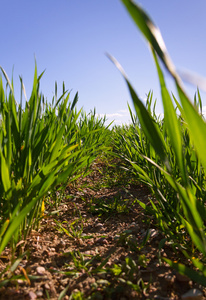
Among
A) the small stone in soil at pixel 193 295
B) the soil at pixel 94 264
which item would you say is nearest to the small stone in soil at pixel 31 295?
the soil at pixel 94 264

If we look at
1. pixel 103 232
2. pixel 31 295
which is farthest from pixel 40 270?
pixel 103 232

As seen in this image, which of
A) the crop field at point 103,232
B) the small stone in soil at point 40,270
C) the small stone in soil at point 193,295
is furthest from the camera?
the small stone in soil at point 40,270

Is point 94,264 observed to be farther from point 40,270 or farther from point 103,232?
point 103,232

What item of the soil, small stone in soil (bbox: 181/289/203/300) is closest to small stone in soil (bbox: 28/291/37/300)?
the soil

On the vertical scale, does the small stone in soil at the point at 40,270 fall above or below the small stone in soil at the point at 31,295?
above

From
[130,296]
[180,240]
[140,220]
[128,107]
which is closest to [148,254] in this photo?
[180,240]

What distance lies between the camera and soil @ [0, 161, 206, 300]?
28.0 inches

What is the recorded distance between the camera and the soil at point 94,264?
0.71m

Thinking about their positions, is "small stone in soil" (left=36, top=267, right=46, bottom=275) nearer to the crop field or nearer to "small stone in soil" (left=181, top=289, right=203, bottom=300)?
the crop field

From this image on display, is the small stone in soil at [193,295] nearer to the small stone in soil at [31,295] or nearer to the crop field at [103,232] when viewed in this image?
the crop field at [103,232]

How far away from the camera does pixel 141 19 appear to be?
0.39 metres

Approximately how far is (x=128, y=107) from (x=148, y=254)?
1.16 meters

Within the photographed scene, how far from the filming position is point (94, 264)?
2.87 feet

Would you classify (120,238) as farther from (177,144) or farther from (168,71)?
(168,71)
